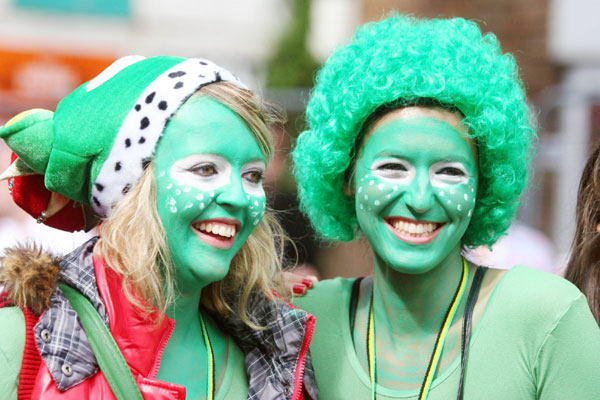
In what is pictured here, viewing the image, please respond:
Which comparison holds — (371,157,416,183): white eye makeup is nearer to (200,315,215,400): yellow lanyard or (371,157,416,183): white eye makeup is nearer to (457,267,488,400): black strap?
(457,267,488,400): black strap

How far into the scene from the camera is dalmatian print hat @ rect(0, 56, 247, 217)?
2244 millimetres

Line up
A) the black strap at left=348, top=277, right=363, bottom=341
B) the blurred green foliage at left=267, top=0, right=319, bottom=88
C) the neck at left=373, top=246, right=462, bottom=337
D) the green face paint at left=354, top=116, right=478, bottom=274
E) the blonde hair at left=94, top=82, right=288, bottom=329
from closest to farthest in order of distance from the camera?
the blonde hair at left=94, top=82, right=288, bottom=329
the green face paint at left=354, top=116, right=478, bottom=274
the neck at left=373, top=246, right=462, bottom=337
the black strap at left=348, top=277, right=363, bottom=341
the blurred green foliage at left=267, top=0, right=319, bottom=88

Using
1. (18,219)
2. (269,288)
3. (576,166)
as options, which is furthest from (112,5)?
(269,288)

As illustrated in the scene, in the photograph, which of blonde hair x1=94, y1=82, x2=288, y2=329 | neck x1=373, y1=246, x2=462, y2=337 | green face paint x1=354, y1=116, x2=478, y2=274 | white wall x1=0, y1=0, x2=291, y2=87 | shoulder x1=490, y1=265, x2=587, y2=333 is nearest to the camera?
blonde hair x1=94, y1=82, x2=288, y2=329

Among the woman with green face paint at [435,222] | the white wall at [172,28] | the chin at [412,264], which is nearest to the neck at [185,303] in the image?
the woman with green face paint at [435,222]

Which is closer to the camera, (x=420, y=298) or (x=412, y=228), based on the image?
(x=412, y=228)

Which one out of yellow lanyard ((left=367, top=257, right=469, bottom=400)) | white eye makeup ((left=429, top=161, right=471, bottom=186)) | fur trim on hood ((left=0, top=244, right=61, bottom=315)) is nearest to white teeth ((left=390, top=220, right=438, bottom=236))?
white eye makeup ((left=429, top=161, right=471, bottom=186))

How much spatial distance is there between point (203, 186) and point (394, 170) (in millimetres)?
609

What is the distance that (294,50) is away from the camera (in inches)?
457

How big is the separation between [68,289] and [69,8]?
33.8 ft

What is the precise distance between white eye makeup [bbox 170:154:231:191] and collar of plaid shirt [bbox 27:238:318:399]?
33cm

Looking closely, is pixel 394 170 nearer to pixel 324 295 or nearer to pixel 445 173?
pixel 445 173

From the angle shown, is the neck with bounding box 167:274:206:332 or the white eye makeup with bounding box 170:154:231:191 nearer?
the white eye makeup with bounding box 170:154:231:191

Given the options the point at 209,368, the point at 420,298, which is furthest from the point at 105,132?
the point at 420,298
